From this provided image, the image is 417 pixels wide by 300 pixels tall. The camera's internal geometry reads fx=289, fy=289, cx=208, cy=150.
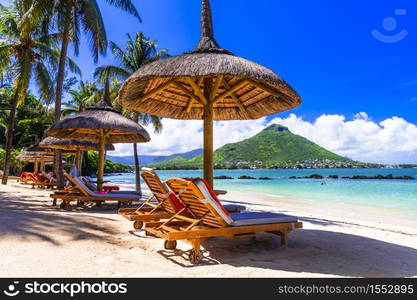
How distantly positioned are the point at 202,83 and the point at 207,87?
865mm

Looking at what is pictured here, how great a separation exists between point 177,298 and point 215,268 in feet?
2.61

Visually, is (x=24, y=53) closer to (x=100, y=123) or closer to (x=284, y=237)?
(x=100, y=123)

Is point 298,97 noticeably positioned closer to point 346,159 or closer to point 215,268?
point 215,268

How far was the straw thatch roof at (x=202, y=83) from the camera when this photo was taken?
12.5 ft

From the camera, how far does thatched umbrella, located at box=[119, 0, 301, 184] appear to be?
12.5 ft

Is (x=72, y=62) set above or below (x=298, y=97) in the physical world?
above

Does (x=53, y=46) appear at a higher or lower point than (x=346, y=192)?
higher

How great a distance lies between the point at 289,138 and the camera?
99062mm

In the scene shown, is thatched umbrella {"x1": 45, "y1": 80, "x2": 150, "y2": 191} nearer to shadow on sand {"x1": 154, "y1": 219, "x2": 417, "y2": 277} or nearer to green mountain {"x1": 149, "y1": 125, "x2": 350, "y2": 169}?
shadow on sand {"x1": 154, "y1": 219, "x2": 417, "y2": 277}

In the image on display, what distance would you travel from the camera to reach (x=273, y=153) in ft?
300

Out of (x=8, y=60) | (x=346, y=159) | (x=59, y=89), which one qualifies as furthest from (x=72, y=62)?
(x=346, y=159)

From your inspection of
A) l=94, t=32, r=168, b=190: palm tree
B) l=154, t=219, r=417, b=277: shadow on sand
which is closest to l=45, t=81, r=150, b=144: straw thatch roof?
l=154, t=219, r=417, b=277: shadow on sand

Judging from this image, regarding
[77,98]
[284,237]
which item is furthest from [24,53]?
[284,237]

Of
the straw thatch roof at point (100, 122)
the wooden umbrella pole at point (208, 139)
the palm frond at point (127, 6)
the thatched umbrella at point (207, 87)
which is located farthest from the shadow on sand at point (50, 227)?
the palm frond at point (127, 6)
